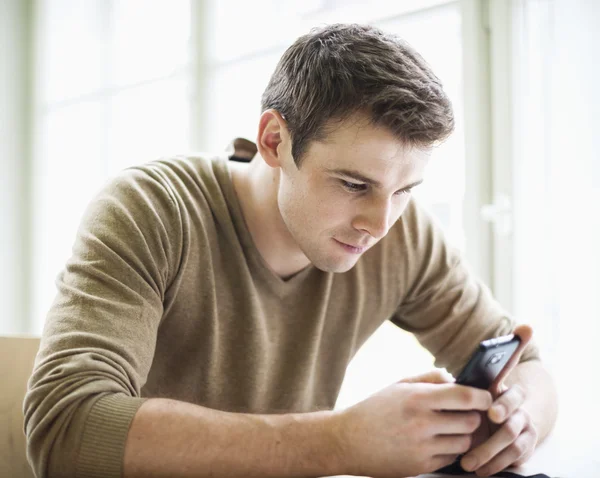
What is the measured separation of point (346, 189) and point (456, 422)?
0.45m

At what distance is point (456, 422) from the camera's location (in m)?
0.94

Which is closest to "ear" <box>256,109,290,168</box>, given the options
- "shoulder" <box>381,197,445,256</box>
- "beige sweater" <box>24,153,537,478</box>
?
"beige sweater" <box>24,153,537,478</box>

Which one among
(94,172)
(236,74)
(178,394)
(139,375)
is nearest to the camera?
(139,375)

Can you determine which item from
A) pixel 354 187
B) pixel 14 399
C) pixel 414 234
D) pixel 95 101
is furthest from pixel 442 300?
pixel 95 101

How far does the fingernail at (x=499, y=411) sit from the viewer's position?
3.24ft

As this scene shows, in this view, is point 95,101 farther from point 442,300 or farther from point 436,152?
point 442,300

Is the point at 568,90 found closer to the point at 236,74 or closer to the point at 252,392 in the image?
the point at 252,392

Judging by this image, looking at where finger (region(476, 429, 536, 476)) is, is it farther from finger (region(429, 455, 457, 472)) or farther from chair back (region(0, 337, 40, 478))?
chair back (region(0, 337, 40, 478))

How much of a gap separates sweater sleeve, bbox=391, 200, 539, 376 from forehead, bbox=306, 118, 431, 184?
407 mm

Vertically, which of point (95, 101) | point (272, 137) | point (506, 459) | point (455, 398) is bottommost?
point (506, 459)

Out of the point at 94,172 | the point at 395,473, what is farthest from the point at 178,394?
the point at 94,172

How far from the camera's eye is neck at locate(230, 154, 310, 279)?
54.3 inches

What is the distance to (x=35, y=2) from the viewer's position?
14.2 feet

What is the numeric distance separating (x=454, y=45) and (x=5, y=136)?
10.2ft
